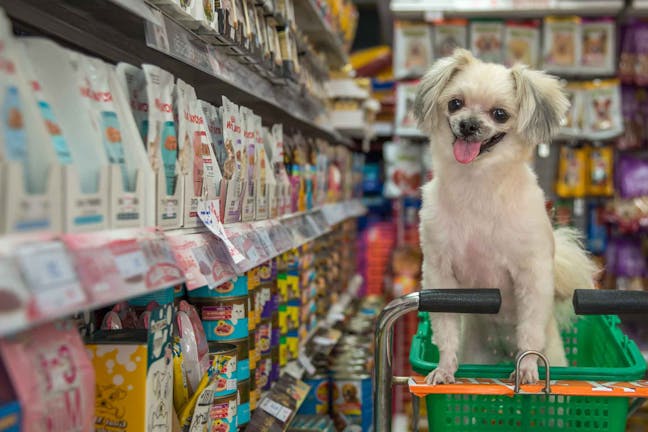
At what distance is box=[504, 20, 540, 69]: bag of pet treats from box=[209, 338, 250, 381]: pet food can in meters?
3.98

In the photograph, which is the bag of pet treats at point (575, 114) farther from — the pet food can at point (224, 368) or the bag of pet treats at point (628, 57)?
the pet food can at point (224, 368)

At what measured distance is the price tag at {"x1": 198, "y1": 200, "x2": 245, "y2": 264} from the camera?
149 cm

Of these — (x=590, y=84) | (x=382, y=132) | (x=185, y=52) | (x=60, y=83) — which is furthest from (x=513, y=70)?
(x=382, y=132)

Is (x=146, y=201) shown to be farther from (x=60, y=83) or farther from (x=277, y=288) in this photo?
(x=277, y=288)

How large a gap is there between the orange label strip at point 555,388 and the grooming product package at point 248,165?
26.6 inches

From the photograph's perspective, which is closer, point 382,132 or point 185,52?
point 185,52

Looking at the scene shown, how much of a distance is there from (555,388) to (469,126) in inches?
29.5

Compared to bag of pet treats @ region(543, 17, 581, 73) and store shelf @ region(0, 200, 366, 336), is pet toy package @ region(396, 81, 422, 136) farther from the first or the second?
store shelf @ region(0, 200, 366, 336)

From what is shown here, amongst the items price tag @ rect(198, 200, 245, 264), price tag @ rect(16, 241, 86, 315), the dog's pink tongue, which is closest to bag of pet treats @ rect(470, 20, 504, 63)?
the dog's pink tongue

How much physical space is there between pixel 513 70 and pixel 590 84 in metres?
3.44

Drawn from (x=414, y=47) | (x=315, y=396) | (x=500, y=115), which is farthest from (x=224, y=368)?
(x=414, y=47)

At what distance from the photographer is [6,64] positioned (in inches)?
32.2

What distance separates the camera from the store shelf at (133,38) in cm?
122

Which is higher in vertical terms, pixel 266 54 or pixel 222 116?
pixel 266 54
